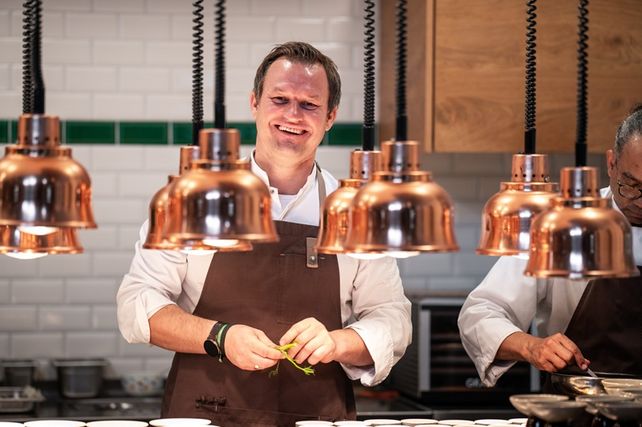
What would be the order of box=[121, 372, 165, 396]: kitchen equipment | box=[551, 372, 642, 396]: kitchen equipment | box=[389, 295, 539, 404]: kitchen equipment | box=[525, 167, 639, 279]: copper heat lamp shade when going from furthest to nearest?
1. box=[121, 372, 165, 396]: kitchen equipment
2. box=[389, 295, 539, 404]: kitchen equipment
3. box=[551, 372, 642, 396]: kitchen equipment
4. box=[525, 167, 639, 279]: copper heat lamp shade

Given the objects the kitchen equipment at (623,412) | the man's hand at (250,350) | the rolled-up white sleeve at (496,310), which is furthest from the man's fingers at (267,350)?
the kitchen equipment at (623,412)

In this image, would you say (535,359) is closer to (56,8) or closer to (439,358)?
(439,358)

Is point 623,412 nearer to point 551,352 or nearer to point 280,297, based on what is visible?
point 551,352

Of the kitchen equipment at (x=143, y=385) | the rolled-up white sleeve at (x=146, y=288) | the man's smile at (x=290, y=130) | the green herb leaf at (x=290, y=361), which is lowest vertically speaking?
the kitchen equipment at (x=143, y=385)

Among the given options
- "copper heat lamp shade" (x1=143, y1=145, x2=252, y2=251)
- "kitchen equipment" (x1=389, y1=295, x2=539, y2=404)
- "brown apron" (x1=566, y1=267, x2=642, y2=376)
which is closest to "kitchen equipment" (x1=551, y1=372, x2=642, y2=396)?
"brown apron" (x1=566, y1=267, x2=642, y2=376)

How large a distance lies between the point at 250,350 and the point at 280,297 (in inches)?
16.7

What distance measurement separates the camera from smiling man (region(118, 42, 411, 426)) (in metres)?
3.40

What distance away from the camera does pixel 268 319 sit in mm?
3484

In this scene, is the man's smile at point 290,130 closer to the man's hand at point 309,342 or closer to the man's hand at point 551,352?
the man's hand at point 309,342

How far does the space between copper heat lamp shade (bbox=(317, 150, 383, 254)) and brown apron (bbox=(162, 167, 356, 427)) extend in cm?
111

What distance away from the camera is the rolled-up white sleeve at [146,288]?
11.1 ft

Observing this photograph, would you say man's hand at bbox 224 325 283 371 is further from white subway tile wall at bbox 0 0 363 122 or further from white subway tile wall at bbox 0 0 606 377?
white subway tile wall at bbox 0 0 363 122

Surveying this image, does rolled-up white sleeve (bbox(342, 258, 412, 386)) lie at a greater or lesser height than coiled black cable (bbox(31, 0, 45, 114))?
lesser

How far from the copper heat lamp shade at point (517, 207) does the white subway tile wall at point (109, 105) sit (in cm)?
278
